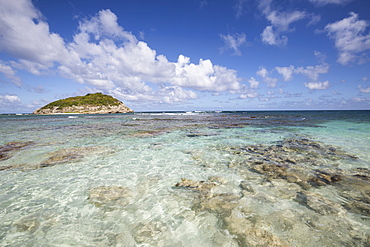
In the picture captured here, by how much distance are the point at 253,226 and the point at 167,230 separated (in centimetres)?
189

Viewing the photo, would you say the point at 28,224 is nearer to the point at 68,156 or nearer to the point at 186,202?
the point at 186,202

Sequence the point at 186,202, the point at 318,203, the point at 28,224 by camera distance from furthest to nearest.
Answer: the point at 186,202 → the point at 318,203 → the point at 28,224

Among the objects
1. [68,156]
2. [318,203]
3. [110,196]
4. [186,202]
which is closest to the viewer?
[318,203]

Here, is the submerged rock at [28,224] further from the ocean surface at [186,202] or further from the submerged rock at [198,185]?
the submerged rock at [198,185]

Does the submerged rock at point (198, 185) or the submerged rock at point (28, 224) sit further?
the submerged rock at point (198, 185)

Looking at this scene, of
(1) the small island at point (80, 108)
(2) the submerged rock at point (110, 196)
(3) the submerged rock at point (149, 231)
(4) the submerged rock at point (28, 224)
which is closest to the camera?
(3) the submerged rock at point (149, 231)

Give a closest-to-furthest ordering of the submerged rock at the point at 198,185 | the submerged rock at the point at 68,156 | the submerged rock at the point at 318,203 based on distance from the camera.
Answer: the submerged rock at the point at 318,203 < the submerged rock at the point at 198,185 < the submerged rock at the point at 68,156

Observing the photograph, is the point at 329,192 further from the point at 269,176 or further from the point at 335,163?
the point at 335,163

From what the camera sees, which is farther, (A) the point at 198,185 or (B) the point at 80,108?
(B) the point at 80,108

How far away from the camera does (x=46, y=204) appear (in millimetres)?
4742

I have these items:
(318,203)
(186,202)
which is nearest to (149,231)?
(186,202)

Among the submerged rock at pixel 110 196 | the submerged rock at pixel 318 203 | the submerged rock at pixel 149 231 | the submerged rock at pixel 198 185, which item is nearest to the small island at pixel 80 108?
the submerged rock at pixel 110 196

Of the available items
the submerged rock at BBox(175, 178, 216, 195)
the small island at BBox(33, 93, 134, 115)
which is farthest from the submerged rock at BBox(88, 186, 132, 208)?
the small island at BBox(33, 93, 134, 115)

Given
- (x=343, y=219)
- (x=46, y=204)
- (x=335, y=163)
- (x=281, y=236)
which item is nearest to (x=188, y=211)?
(x=281, y=236)
